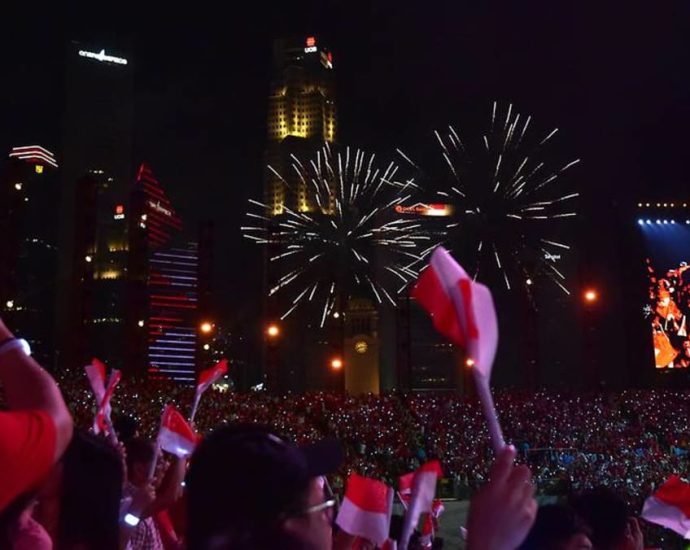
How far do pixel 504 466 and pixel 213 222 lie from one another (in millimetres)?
28592

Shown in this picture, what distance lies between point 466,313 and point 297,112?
340 feet

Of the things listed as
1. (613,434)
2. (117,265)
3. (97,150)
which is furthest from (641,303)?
(97,150)

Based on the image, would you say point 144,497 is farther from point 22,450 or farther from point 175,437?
point 22,450

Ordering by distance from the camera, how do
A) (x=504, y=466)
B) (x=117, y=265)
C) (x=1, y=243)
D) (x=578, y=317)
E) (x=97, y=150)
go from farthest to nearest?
(x=97, y=150) < (x=117, y=265) < (x=578, y=317) < (x=1, y=243) < (x=504, y=466)

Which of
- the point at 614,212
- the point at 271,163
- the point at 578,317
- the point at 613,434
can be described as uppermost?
the point at 271,163

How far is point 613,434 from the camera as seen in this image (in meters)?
24.9

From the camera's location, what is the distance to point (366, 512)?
3947mm

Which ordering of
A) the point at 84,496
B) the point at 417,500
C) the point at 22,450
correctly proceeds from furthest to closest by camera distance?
the point at 417,500
the point at 84,496
the point at 22,450

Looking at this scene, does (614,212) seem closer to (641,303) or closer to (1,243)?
(641,303)

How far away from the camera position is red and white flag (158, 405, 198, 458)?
505cm

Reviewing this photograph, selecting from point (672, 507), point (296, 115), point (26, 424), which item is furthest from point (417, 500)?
point (296, 115)

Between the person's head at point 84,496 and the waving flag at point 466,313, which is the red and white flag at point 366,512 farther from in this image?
the waving flag at point 466,313

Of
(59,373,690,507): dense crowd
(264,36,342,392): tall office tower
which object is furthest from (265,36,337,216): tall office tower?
(59,373,690,507): dense crowd

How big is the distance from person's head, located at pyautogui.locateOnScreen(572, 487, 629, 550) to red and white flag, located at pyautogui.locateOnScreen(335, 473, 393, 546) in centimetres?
94
